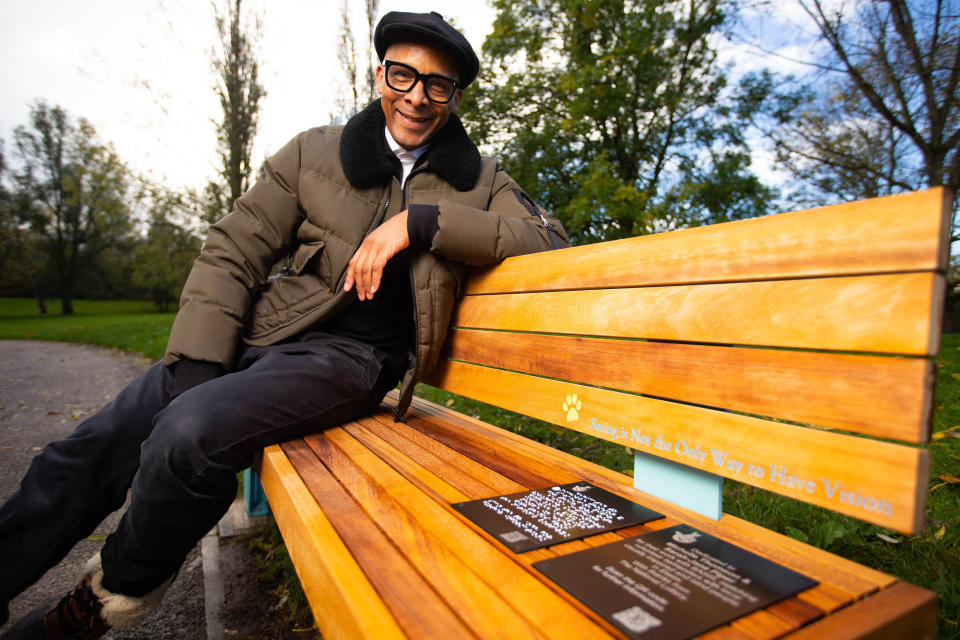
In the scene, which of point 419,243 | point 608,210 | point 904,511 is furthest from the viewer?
point 608,210

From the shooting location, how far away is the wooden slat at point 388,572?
888 millimetres

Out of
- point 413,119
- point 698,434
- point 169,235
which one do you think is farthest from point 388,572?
point 169,235

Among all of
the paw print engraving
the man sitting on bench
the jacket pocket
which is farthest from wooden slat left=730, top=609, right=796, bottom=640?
the jacket pocket

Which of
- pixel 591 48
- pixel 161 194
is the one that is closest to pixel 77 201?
pixel 161 194

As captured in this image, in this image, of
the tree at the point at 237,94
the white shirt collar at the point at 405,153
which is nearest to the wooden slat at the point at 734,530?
the white shirt collar at the point at 405,153

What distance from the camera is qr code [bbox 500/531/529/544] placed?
3.85 feet

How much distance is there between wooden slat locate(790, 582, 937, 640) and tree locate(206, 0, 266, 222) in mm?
13149

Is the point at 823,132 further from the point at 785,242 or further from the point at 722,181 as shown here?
the point at 785,242

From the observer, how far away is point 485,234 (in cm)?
212

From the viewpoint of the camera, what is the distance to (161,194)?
45.7 feet

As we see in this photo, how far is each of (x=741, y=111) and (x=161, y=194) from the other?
1374 centimetres

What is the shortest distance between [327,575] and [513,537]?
0.37 m

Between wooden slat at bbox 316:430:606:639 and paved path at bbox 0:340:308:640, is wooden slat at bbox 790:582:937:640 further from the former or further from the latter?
paved path at bbox 0:340:308:640

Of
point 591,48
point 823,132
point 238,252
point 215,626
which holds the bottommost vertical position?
point 215,626
